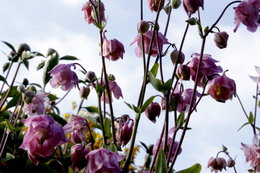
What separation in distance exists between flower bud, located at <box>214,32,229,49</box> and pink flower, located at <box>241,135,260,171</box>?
1.49 feet

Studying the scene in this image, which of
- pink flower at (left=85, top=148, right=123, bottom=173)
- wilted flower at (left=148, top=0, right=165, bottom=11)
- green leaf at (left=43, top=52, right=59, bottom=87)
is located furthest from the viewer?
green leaf at (left=43, top=52, right=59, bottom=87)

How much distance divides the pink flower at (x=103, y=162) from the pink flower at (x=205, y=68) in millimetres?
497

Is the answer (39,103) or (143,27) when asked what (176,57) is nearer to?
(143,27)

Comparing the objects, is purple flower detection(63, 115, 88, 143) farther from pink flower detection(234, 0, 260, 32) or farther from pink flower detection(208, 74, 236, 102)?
pink flower detection(234, 0, 260, 32)

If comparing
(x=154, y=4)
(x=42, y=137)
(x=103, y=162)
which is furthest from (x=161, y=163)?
(x=154, y=4)

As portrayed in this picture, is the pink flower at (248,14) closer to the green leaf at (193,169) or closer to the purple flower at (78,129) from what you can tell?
the green leaf at (193,169)

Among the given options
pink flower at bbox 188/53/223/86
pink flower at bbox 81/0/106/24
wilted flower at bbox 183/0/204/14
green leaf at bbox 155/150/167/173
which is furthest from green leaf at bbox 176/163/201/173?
pink flower at bbox 81/0/106/24

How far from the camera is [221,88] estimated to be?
59.5 inches

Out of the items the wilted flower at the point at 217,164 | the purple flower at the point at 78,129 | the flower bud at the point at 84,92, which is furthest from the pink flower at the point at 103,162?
the wilted flower at the point at 217,164

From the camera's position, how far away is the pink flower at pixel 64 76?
5.33ft

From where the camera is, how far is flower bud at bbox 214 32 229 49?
1.57 metres

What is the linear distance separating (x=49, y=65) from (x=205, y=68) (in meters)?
0.73

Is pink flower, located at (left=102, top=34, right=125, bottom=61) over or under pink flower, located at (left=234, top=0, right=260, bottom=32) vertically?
under

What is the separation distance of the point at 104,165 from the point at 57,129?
0.57 ft
